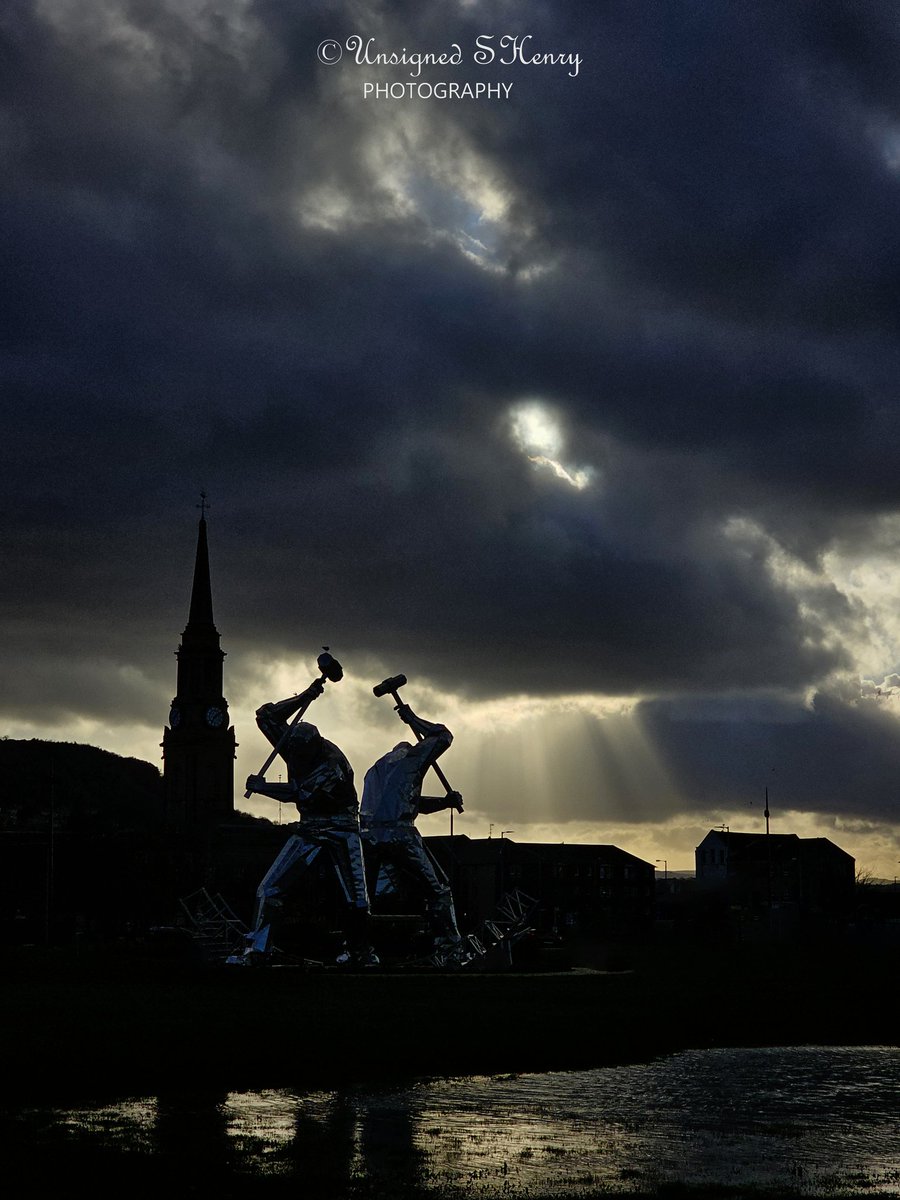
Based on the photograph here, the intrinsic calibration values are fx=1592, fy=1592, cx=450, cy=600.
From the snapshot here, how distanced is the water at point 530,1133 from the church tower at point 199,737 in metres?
142

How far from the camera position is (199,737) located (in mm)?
160500

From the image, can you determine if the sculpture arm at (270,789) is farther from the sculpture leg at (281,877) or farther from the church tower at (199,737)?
the church tower at (199,737)

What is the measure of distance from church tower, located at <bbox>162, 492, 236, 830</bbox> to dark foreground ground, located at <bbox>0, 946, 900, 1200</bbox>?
383 ft

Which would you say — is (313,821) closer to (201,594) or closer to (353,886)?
(353,886)

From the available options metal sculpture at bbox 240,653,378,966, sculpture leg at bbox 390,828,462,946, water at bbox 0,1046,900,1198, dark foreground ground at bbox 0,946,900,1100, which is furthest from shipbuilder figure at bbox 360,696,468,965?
water at bbox 0,1046,900,1198

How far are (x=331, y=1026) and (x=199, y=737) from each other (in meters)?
138

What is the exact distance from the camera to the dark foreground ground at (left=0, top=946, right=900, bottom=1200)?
18000mm

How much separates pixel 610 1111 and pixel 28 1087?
6.73m

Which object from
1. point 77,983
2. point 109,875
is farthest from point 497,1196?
point 109,875

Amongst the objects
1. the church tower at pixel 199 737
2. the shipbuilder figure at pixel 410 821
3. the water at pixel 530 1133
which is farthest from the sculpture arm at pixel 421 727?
the church tower at pixel 199 737

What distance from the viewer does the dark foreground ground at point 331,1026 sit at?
1800cm

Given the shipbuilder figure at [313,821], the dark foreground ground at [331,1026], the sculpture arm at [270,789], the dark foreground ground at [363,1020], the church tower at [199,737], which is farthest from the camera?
the church tower at [199,737]

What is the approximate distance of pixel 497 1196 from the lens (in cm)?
1284

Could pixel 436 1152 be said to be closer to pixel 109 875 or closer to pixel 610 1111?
pixel 610 1111
